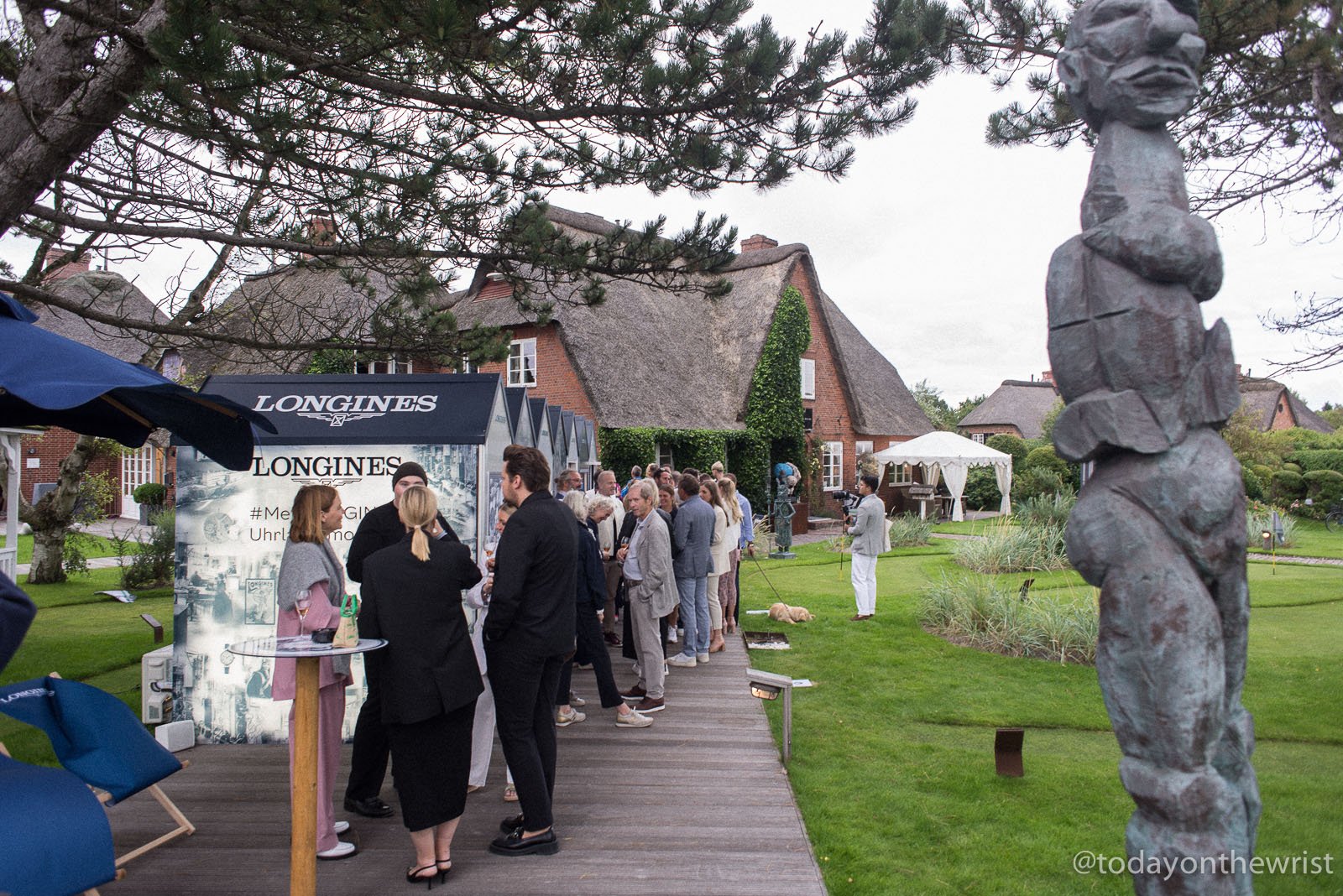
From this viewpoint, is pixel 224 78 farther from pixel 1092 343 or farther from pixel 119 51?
pixel 1092 343

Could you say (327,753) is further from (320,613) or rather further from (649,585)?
(649,585)

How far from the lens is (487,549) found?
6664 millimetres

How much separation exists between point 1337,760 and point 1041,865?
10.8 feet

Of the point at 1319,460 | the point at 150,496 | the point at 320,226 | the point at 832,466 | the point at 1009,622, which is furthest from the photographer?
the point at 1319,460

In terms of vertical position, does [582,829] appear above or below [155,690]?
below

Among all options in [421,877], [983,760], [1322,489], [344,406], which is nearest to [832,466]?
[1322,489]

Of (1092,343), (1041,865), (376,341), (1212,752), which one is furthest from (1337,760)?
(376,341)

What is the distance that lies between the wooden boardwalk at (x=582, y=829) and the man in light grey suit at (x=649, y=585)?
622mm

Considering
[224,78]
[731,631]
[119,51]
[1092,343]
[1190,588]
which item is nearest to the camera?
[1190,588]

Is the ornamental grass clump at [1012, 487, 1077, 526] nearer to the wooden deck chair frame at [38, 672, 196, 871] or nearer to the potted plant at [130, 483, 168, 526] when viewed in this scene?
the wooden deck chair frame at [38, 672, 196, 871]

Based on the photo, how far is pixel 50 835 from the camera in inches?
127

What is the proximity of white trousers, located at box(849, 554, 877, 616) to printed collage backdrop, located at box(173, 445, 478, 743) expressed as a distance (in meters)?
6.69

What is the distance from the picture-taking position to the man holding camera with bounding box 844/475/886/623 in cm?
1136

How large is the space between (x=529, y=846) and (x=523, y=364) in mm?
19728
